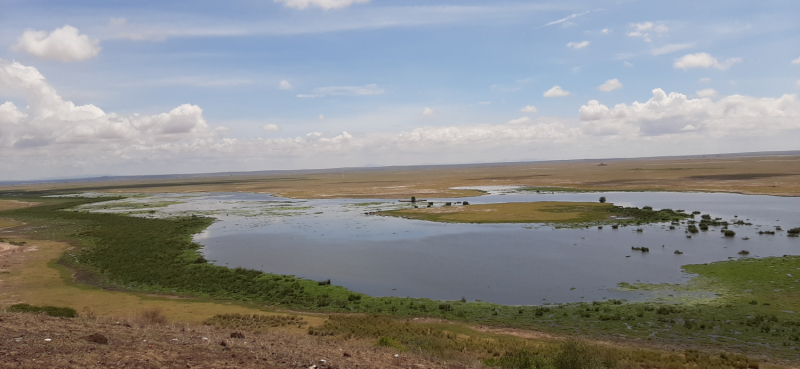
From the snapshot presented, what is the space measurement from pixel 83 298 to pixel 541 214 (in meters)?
54.3

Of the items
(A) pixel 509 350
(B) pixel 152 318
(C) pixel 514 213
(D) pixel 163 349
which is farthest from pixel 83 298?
(C) pixel 514 213

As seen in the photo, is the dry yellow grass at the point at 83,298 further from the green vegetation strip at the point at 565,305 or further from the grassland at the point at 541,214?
the grassland at the point at 541,214

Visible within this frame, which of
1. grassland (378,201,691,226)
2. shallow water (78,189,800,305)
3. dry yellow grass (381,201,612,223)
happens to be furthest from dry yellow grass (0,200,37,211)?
dry yellow grass (381,201,612,223)

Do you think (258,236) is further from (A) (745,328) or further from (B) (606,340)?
(A) (745,328)

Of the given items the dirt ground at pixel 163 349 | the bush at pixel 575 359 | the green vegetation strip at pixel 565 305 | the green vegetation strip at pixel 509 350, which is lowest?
the green vegetation strip at pixel 565 305

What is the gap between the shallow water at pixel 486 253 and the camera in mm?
29406

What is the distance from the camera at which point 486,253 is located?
39.2m

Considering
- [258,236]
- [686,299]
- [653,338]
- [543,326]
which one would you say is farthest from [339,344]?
[258,236]

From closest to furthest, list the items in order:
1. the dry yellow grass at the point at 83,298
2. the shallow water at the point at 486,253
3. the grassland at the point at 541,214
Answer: the dry yellow grass at the point at 83,298 → the shallow water at the point at 486,253 → the grassland at the point at 541,214

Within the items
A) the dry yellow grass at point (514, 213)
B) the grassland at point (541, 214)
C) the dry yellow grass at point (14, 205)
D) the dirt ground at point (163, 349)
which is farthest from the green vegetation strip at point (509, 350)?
the dry yellow grass at point (14, 205)

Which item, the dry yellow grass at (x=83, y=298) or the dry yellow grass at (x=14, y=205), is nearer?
the dry yellow grass at (x=83, y=298)

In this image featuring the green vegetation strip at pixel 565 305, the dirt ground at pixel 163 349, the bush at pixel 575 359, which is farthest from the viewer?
the green vegetation strip at pixel 565 305

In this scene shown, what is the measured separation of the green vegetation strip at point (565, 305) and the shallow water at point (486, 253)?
2.19m

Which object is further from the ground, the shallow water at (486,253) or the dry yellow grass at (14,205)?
the dry yellow grass at (14,205)
